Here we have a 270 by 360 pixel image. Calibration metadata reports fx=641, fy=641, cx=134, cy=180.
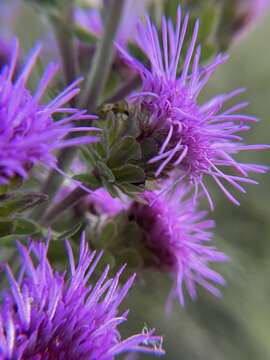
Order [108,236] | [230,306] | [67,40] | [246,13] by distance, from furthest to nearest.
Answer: [230,306] → [246,13] → [67,40] → [108,236]

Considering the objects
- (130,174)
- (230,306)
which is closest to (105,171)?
(130,174)

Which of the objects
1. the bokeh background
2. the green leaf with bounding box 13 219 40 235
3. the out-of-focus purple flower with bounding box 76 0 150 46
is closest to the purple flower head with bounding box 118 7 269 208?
the green leaf with bounding box 13 219 40 235

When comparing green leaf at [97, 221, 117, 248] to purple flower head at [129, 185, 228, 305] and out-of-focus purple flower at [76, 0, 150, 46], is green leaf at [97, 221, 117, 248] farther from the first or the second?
out-of-focus purple flower at [76, 0, 150, 46]

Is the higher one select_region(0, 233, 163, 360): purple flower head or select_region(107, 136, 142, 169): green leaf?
select_region(107, 136, 142, 169): green leaf

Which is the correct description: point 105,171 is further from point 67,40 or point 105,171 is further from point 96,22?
point 96,22

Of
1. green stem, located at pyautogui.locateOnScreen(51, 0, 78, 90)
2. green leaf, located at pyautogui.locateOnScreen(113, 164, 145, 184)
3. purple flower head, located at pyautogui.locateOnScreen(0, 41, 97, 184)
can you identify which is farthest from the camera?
green stem, located at pyautogui.locateOnScreen(51, 0, 78, 90)

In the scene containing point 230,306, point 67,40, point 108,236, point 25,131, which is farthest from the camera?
point 230,306
